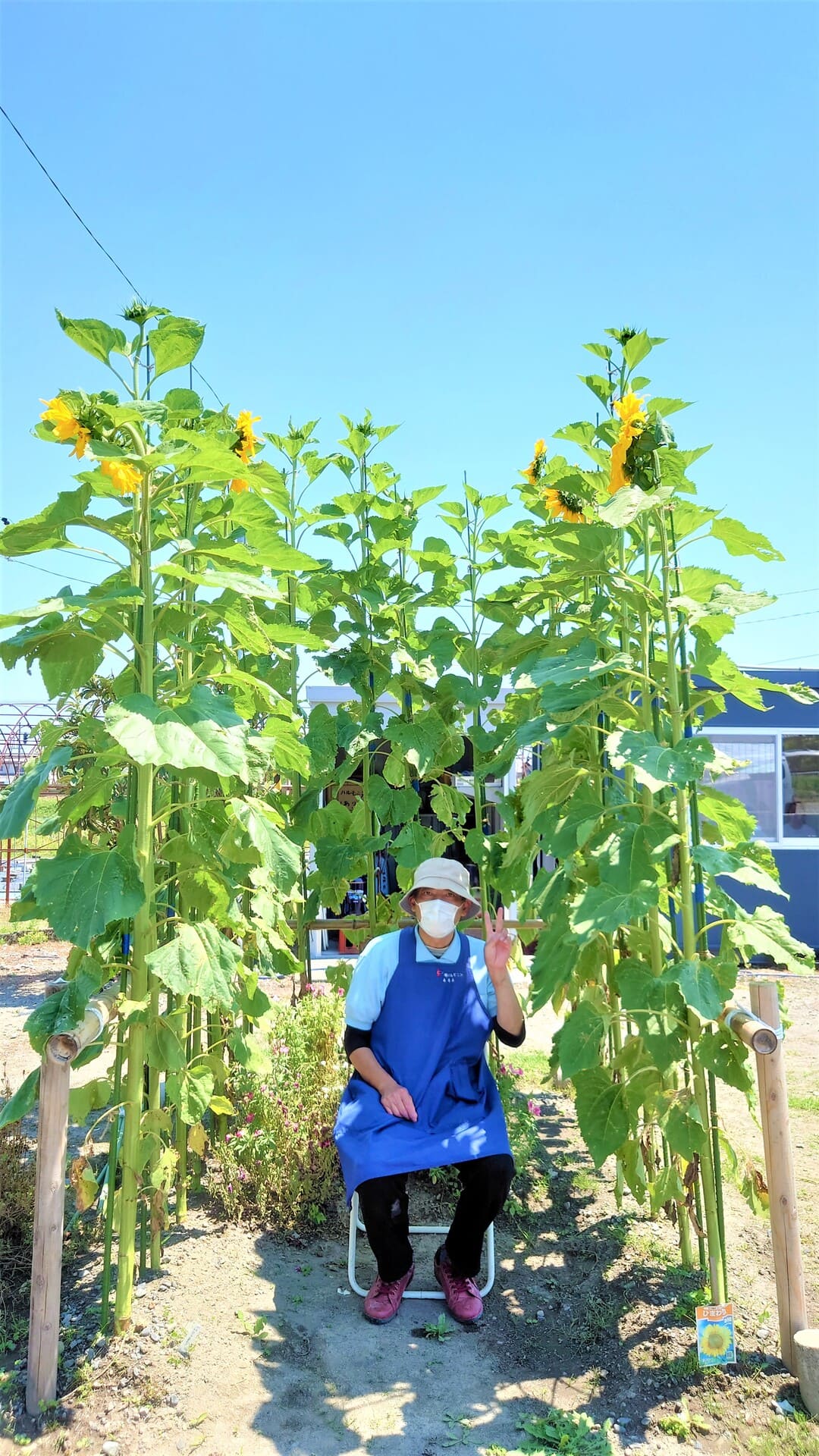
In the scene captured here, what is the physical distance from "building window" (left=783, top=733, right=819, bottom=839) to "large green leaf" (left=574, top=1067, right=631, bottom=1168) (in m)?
7.31

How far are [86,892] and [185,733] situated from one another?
0.45m

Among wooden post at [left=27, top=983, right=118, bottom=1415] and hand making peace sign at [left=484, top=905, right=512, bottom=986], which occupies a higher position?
hand making peace sign at [left=484, top=905, right=512, bottom=986]

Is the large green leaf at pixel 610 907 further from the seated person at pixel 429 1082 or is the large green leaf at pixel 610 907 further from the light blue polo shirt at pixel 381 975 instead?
the light blue polo shirt at pixel 381 975

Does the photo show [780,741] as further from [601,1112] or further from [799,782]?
[601,1112]

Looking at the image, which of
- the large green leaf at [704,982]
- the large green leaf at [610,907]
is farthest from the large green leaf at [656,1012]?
the large green leaf at [610,907]

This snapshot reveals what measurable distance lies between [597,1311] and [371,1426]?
0.74m

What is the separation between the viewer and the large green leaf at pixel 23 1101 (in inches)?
94.5

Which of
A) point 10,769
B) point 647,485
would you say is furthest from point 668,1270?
point 10,769

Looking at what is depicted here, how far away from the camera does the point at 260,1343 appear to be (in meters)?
2.66

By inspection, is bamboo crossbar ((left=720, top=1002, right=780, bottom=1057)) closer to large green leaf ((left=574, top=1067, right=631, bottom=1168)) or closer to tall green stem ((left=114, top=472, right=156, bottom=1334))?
large green leaf ((left=574, top=1067, right=631, bottom=1168))

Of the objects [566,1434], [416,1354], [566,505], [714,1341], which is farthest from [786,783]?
[566,1434]

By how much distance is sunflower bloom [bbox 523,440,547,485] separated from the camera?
3857mm

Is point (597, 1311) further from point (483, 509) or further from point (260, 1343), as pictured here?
point (483, 509)

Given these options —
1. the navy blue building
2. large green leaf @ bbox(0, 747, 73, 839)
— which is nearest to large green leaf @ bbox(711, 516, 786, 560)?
large green leaf @ bbox(0, 747, 73, 839)
